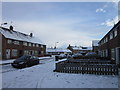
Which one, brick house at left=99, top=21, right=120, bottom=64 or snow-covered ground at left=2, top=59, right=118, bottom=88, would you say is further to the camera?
brick house at left=99, top=21, right=120, bottom=64

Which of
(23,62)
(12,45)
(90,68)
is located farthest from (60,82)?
(12,45)

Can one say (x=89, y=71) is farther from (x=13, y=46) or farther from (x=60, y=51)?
(x=60, y=51)

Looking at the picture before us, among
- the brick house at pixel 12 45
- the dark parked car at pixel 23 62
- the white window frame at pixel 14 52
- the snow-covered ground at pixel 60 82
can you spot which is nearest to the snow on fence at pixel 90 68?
the snow-covered ground at pixel 60 82

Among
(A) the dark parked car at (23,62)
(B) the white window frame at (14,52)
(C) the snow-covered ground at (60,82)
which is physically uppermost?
(B) the white window frame at (14,52)

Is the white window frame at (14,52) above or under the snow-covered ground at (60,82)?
above

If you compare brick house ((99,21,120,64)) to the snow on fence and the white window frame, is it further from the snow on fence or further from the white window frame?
the white window frame

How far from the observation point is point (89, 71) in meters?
10.3

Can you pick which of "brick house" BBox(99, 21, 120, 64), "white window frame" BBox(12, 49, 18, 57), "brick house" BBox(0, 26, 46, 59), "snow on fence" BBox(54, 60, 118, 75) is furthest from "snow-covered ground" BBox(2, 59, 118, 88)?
"white window frame" BBox(12, 49, 18, 57)

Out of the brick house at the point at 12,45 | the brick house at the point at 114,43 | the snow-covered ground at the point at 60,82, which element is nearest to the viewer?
the snow-covered ground at the point at 60,82

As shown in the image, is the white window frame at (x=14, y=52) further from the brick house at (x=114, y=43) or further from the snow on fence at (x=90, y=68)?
the snow on fence at (x=90, y=68)

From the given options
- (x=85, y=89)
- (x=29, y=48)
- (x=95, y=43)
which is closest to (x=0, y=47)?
(x=29, y=48)

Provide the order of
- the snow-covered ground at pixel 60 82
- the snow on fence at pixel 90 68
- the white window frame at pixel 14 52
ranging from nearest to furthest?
the snow-covered ground at pixel 60 82 < the snow on fence at pixel 90 68 < the white window frame at pixel 14 52

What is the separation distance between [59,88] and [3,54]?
25640 mm

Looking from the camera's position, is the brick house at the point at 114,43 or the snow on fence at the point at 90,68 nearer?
the snow on fence at the point at 90,68
